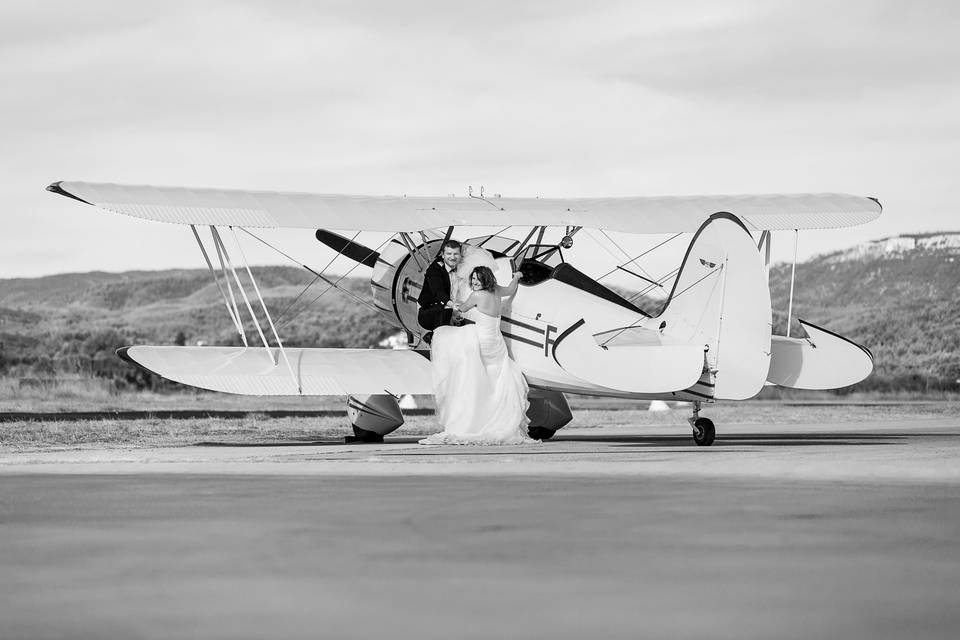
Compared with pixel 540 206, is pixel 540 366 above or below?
below

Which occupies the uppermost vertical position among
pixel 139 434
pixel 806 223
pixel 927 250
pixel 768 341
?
pixel 927 250

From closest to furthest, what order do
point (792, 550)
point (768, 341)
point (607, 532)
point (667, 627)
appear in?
point (667, 627) → point (792, 550) → point (607, 532) → point (768, 341)

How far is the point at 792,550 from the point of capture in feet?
22.4

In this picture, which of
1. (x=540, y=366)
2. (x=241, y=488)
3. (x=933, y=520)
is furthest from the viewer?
(x=540, y=366)

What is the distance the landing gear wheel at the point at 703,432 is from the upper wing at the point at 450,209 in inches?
103

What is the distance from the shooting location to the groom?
723 inches

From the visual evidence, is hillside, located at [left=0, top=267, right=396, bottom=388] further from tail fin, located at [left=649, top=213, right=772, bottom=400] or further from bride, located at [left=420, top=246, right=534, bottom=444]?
tail fin, located at [left=649, top=213, right=772, bottom=400]

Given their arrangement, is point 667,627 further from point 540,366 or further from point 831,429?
point 831,429

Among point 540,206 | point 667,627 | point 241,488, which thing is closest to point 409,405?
point 540,206

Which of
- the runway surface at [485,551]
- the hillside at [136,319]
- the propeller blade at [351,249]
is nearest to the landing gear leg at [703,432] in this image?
the runway surface at [485,551]

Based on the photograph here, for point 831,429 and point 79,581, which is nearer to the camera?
point 79,581

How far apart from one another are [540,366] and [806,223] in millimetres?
4163

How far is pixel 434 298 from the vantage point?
61.1 ft

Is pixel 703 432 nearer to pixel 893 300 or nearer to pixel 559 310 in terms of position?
pixel 559 310
